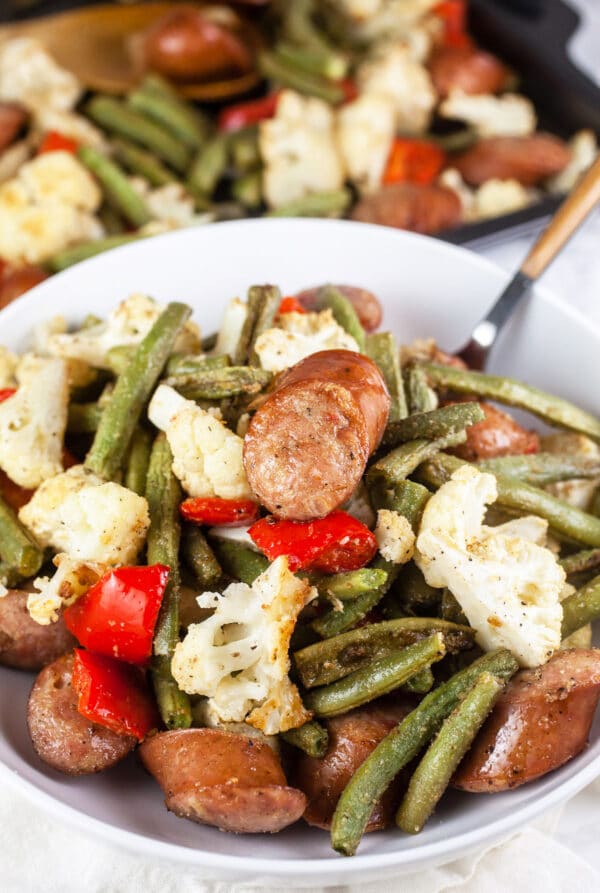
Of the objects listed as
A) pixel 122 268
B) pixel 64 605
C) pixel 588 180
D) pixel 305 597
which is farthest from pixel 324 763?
pixel 588 180

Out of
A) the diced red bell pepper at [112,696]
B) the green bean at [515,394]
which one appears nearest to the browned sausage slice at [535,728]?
the diced red bell pepper at [112,696]

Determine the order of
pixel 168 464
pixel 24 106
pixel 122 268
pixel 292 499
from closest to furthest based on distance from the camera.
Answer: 1. pixel 292 499
2. pixel 168 464
3. pixel 122 268
4. pixel 24 106

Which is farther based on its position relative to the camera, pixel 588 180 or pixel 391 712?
pixel 588 180

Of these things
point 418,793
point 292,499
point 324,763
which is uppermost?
point 292,499

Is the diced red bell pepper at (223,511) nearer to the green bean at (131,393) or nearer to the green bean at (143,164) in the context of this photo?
the green bean at (131,393)

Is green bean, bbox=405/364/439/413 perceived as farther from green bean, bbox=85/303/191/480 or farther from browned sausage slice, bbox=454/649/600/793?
browned sausage slice, bbox=454/649/600/793

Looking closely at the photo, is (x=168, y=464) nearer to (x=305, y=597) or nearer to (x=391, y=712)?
(x=305, y=597)

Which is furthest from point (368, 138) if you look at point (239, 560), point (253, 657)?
point (253, 657)
